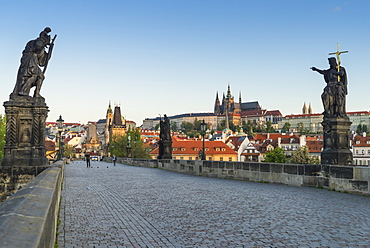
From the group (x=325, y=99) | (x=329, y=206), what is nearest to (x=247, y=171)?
(x=325, y=99)

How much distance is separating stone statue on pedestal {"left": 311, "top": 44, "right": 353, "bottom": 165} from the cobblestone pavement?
2225 millimetres

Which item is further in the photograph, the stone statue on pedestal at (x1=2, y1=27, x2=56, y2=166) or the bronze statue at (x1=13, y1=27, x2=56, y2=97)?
the bronze statue at (x1=13, y1=27, x2=56, y2=97)

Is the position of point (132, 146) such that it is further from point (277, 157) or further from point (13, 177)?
point (13, 177)

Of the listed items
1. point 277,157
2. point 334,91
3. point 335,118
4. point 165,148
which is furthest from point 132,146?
point 335,118

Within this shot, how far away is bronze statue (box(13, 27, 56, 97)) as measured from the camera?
1292 centimetres

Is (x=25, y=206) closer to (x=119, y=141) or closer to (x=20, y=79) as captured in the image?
(x=20, y=79)

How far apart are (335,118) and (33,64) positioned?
10099 millimetres

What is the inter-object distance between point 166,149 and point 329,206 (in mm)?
21153

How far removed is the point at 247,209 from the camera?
27.5ft

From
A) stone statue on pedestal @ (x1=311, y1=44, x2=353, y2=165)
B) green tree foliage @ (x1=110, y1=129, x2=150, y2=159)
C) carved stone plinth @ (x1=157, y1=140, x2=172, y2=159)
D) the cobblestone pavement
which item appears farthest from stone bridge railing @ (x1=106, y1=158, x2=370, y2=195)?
green tree foliage @ (x1=110, y1=129, x2=150, y2=159)

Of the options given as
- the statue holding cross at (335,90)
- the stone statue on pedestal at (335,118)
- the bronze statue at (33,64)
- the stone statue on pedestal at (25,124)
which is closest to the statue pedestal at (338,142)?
the stone statue on pedestal at (335,118)

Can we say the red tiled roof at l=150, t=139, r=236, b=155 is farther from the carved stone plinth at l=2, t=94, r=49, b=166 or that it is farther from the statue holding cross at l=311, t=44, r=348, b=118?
the carved stone plinth at l=2, t=94, r=49, b=166

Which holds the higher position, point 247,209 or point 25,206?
point 25,206

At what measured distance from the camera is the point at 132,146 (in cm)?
7931
